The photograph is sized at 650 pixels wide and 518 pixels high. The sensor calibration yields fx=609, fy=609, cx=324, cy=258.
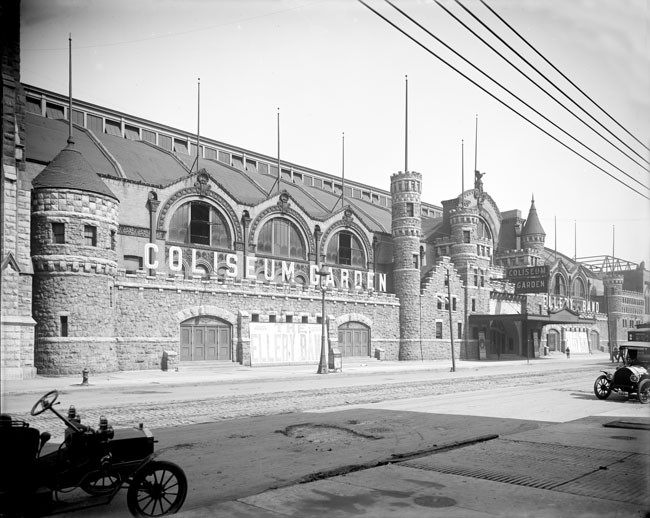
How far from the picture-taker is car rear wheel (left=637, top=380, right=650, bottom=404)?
19.9m

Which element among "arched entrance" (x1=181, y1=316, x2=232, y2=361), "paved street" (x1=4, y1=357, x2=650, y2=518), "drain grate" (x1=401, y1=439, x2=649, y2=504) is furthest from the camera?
"arched entrance" (x1=181, y1=316, x2=232, y2=361)

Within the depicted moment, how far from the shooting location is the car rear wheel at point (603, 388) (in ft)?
69.6

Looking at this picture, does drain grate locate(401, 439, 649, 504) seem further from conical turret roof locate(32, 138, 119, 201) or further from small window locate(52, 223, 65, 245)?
conical turret roof locate(32, 138, 119, 201)

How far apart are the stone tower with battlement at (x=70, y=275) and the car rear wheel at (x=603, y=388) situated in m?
24.3

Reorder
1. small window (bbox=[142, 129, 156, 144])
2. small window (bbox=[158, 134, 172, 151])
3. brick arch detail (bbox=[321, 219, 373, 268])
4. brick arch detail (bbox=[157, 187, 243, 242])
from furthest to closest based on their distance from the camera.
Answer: small window (bbox=[158, 134, 172, 151])
small window (bbox=[142, 129, 156, 144])
brick arch detail (bbox=[321, 219, 373, 268])
brick arch detail (bbox=[157, 187, 243, 242])

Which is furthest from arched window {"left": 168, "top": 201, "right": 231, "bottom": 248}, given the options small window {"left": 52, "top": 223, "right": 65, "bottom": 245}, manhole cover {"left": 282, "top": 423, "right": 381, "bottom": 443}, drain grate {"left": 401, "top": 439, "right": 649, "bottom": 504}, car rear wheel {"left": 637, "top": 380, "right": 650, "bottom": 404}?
drain grate {"left": 401, "top": 439, "right": 649, "bottom": 504}

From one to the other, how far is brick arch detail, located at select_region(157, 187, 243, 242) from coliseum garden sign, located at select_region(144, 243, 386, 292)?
5.62 ft

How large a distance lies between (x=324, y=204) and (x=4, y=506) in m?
55.8

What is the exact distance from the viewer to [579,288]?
7862cm

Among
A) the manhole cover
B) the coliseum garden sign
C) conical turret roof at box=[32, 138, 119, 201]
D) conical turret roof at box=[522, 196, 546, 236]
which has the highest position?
conical turret roof at box=[522, 196, 546, 236]

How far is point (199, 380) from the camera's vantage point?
94.7 feet

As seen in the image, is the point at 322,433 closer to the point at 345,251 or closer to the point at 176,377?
the point at 176,377

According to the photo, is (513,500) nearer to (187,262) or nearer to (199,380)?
(199,380)

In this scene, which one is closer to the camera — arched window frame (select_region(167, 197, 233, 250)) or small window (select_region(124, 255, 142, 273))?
small window (select_region(124, 255, 142, 273))
